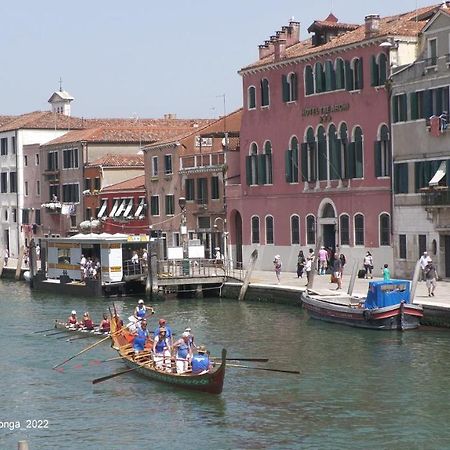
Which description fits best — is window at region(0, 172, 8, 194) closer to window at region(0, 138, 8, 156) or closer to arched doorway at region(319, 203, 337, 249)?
window at region(0, 138, 8, 156)

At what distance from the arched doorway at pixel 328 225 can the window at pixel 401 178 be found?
454cm

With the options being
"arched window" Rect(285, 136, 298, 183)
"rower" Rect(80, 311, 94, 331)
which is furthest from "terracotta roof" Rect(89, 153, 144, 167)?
"rower" Rect(80, 311, 94, 331)

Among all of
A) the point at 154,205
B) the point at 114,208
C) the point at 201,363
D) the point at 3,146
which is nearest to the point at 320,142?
the point at 154,205

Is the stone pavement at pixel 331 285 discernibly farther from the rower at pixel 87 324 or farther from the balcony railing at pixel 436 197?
the rower at pixel 87 324

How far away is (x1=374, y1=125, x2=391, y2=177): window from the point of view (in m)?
48.2

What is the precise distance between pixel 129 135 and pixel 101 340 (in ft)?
133

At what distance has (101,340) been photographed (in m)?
36.6

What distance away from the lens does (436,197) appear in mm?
45094

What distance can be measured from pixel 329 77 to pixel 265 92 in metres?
5.28

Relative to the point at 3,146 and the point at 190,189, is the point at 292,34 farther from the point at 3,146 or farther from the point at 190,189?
the point at 3,146

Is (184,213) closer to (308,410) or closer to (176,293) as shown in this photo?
(176,293)

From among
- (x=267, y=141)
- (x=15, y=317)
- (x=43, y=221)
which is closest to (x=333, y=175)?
(x=267, y=141)

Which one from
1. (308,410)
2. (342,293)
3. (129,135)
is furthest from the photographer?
A: (129,135)

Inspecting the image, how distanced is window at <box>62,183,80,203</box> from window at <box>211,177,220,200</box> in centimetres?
1625
